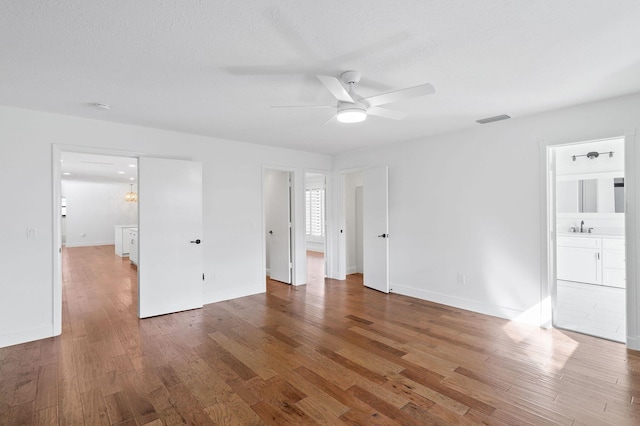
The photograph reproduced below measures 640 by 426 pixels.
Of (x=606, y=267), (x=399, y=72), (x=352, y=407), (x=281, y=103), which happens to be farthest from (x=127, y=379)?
(x=606, y=267)

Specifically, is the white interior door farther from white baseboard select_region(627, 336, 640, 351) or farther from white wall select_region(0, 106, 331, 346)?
white baseboard select_region(627, 336, 640, 351)

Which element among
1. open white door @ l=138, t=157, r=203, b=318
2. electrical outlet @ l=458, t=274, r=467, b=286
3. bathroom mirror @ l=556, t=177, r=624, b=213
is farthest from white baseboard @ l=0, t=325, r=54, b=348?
bathroom mirror @ l=556, t=177, r=624, b=213

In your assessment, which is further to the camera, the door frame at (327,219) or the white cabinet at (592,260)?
the door frame at (327,219)

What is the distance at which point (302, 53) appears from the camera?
86.2 inches

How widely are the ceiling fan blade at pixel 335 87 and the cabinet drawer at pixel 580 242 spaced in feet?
17.2

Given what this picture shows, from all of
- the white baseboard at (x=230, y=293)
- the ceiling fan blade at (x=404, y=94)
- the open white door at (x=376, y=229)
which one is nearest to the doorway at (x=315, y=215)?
the open white door at (x=376, y=229)

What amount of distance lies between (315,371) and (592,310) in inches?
152

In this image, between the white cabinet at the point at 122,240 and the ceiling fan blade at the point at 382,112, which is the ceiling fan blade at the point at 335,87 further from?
the white cabinet at the point at 122,240

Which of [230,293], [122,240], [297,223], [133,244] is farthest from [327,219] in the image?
[122,240]

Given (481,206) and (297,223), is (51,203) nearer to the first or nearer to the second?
(297,223)

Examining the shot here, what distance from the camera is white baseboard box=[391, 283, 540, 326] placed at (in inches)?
149

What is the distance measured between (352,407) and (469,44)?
Result: 2.61 m

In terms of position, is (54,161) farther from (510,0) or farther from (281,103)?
(510,0)

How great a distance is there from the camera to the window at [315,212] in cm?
984
